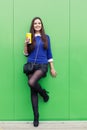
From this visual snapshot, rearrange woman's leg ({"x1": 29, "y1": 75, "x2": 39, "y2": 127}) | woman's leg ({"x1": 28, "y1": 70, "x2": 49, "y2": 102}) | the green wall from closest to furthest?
woman's leg ({"x1": 28, "y1": 70, "x2": 49, "y2": 102}), woman's leg ({"x1": 29, "y1": 75, "x2": 39, "y2": 127}), the green wall

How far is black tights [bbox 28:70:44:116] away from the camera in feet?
18.0

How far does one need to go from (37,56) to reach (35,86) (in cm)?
50

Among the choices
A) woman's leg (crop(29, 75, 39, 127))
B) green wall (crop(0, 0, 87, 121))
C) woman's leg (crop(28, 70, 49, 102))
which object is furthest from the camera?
green wall (crop(0, 0, 87, 121))

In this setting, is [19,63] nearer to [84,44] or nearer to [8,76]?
[8,76]

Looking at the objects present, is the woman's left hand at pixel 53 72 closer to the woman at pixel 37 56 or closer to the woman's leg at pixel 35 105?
the woman at pixel 37 56

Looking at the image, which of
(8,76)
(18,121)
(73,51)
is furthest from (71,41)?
(18,121)

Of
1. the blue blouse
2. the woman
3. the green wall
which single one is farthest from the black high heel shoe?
the blue blouse

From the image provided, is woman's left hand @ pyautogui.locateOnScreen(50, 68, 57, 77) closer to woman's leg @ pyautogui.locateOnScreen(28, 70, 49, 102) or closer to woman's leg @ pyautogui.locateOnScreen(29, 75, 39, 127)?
woman's leg @ pyautogui.locateOnScreen(28, 70, 49, 102)

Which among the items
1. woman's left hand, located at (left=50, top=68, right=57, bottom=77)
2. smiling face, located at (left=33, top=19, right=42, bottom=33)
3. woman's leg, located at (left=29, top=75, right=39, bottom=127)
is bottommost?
woman's leg, located at (left=29, top=75, right=39, bottom=127)

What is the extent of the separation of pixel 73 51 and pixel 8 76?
47.4 inches

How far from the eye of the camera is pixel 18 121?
231 inches

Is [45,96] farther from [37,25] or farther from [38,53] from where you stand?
[37,25]

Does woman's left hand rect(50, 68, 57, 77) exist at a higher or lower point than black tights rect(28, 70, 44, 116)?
higher

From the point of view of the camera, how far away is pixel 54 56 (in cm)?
578
